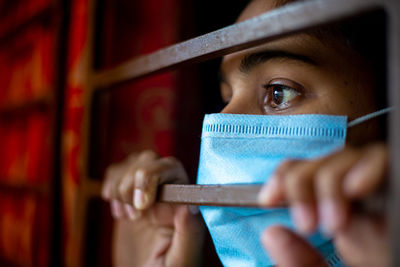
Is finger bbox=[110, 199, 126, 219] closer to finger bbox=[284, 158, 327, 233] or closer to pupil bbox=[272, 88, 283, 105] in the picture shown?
pupil bbox=[272, 88, 283, 105]

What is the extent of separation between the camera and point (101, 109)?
1.14 metres

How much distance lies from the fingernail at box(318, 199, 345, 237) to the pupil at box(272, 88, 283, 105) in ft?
1.21

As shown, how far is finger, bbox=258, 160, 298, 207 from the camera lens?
→ 391 mm

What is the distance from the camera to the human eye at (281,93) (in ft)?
2.25

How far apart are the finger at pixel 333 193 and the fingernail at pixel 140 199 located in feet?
1.27

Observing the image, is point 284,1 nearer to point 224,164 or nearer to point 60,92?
point 224,164

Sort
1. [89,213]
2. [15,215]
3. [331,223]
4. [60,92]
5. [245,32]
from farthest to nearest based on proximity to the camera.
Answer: [15,215]
[60,92]
[89,213]
[245,32]
[331,223]

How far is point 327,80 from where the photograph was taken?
0.66 meters

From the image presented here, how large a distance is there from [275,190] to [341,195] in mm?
68

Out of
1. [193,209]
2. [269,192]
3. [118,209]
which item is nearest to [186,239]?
[193,209]

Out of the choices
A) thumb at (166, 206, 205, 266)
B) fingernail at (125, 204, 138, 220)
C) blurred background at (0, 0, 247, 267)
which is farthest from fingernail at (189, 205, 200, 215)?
blurred background at (0, 0, 247, 267)

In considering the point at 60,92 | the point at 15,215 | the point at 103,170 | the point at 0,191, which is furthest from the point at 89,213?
the point at 0,191

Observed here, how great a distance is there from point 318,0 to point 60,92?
1.03m

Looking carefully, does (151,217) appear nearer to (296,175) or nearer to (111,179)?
(111,179)
